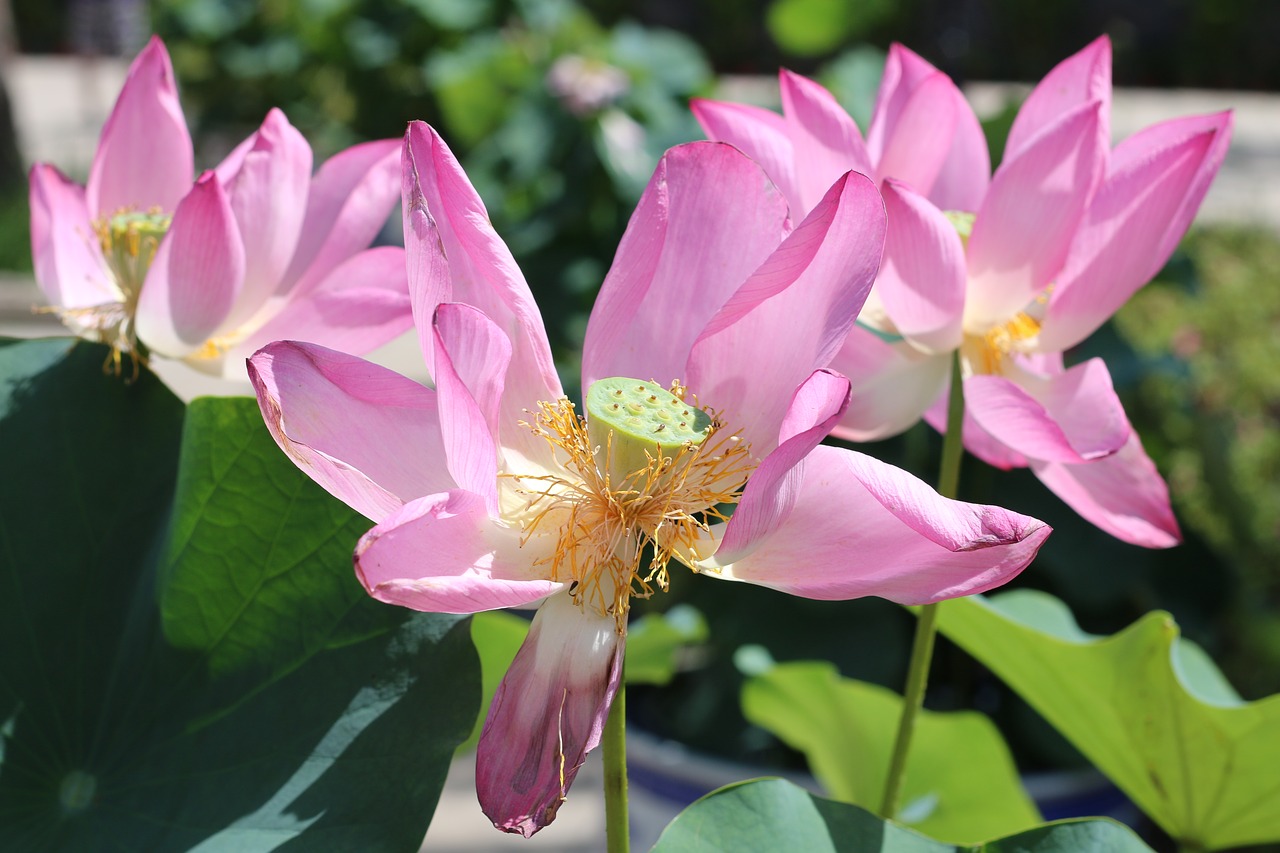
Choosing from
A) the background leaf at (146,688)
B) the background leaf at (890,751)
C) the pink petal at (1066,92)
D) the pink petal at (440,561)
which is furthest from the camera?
the background leaf at (890,751)

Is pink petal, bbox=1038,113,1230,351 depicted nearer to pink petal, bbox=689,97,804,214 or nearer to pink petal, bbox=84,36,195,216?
pink petal, bbox=689,97,804,214

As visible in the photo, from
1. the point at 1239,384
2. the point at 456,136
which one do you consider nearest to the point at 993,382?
the point at 456,136

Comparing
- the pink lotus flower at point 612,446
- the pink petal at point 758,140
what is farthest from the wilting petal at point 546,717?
the pink petal at point 758,140

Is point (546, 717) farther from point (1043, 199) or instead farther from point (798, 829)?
point (1043, 199)

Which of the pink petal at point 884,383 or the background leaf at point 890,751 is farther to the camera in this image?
the background leaf at point 890,751

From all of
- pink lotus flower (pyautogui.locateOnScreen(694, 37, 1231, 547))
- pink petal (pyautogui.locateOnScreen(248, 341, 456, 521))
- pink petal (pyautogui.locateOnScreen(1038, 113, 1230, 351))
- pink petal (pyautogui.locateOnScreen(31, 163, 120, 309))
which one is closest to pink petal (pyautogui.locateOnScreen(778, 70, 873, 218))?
pink lotus flower (pyautogui.locateOnScreen(694, 37, 1231, 547))

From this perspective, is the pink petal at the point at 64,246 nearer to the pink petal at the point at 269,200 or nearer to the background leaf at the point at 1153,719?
the pink petal at the point at 269,200

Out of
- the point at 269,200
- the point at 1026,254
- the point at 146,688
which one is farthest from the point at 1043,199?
the point at 146,688

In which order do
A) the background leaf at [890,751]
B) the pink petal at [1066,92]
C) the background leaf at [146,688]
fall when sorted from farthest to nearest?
1. the background leaf at [890,751]
2. the pink petal at [1066,92]
3. the background leaf at [146,688]
